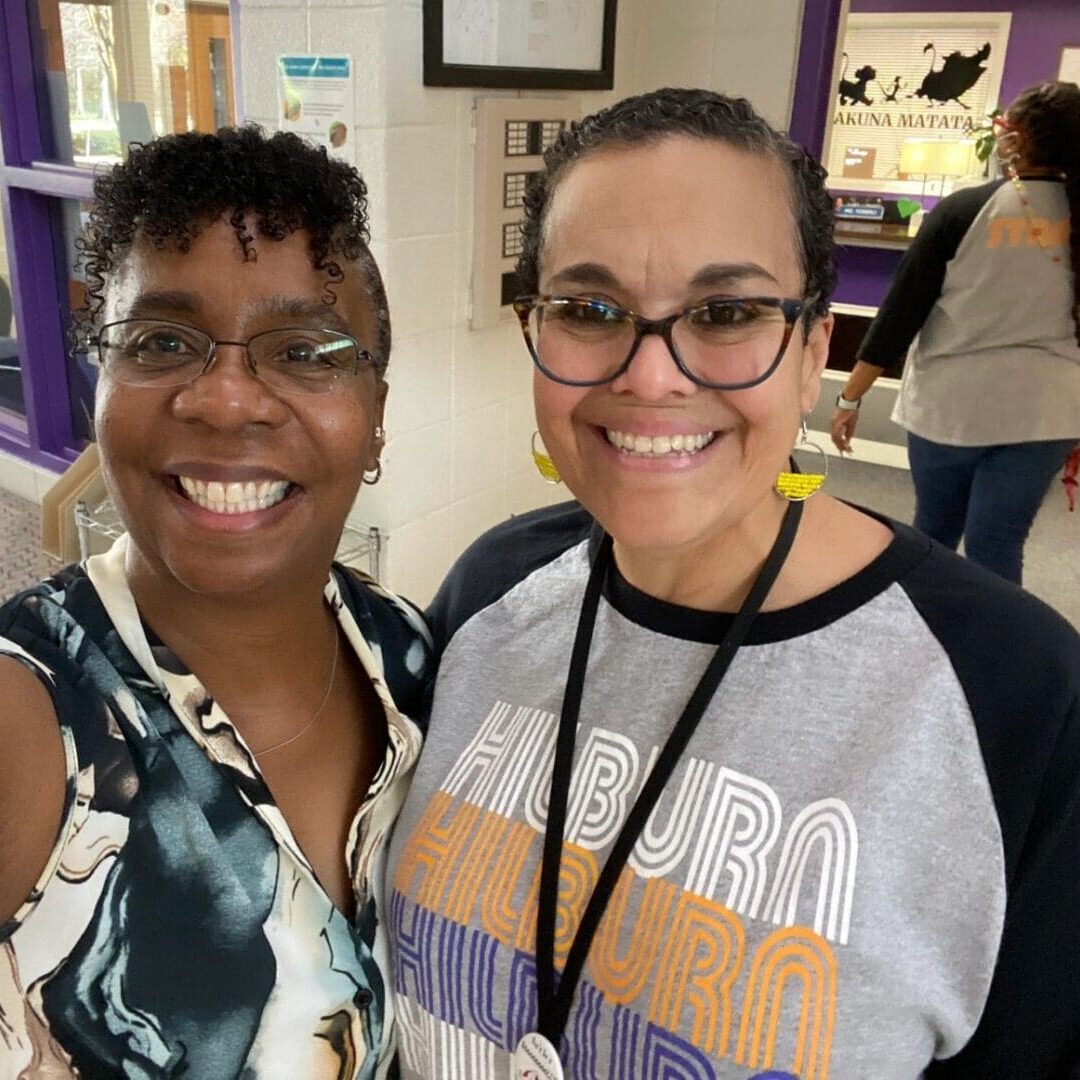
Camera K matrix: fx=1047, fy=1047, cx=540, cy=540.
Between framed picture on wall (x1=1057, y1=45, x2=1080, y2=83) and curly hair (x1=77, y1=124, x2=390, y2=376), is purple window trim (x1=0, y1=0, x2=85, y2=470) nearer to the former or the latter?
curly hair (x1=77, y1=124, x2=390, y2=376)

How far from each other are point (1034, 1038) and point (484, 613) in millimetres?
724

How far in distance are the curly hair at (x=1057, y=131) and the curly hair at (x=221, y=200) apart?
93.4 inches

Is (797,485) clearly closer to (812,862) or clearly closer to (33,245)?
(812,862)

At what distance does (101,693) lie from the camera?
3.14 ft

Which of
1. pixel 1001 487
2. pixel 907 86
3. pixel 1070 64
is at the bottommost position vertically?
pixel 1001 487

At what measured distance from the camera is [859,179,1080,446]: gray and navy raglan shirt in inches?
114

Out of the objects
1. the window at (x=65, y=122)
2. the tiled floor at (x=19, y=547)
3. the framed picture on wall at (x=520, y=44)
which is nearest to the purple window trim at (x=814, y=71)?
Result: the framed picture on wall at (x=520, y=44)

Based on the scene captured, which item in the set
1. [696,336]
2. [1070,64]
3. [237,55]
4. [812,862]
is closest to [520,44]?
[237,55]

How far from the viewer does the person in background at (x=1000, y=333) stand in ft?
9.34

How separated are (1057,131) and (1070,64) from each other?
558 cm

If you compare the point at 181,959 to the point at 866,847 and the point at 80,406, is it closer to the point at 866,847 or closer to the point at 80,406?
the point at 866,847

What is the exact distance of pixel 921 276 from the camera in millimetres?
3033

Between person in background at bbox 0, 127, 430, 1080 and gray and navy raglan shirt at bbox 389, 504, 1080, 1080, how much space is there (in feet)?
0.56

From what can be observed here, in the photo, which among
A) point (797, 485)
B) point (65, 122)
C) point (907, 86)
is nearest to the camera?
point (797, 485)
